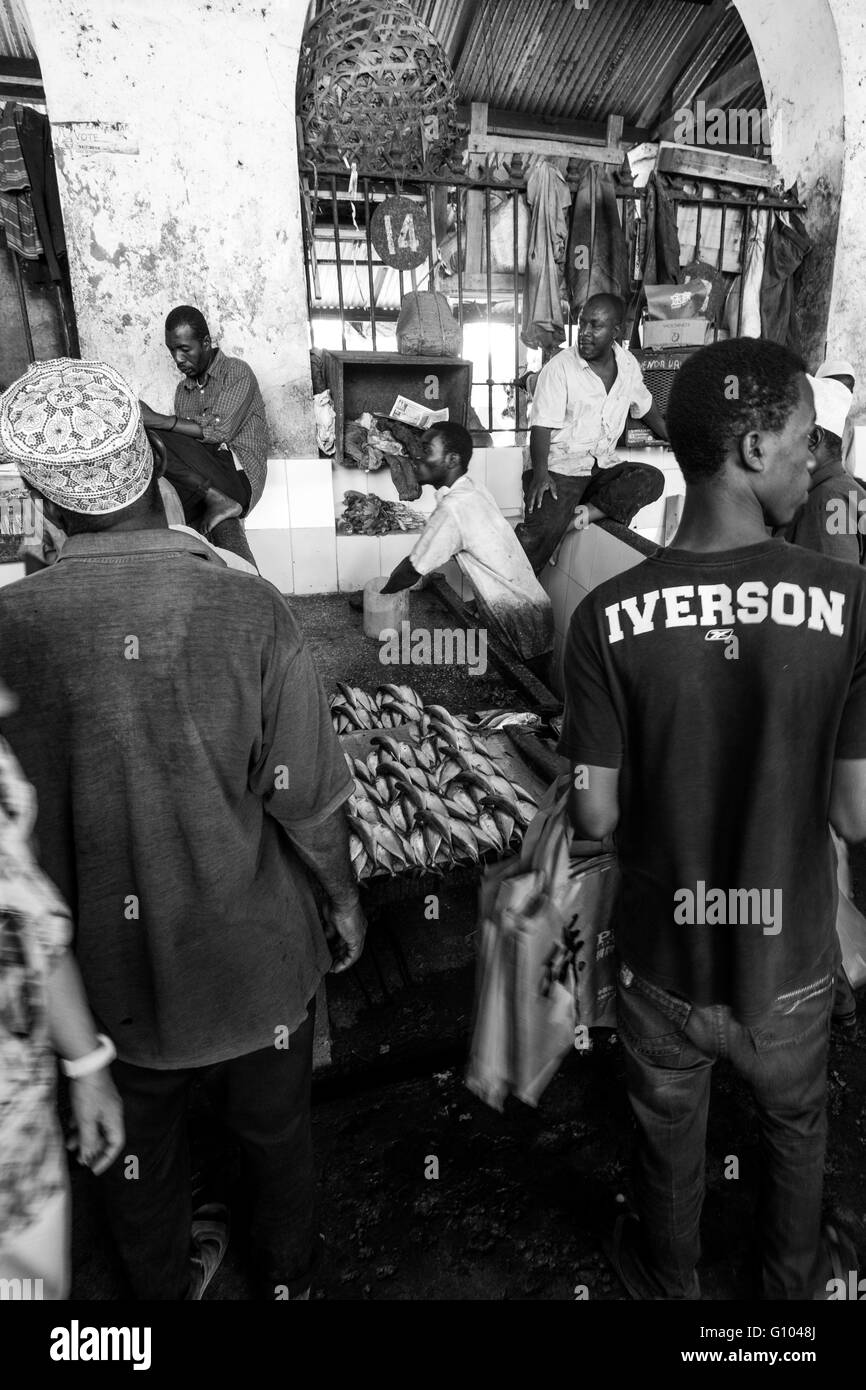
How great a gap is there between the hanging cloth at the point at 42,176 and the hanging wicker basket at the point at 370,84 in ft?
6.00

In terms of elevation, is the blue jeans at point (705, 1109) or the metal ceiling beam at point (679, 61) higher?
the metal ceiling beam at point (679, 61)

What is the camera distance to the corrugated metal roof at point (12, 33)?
24.2 ft

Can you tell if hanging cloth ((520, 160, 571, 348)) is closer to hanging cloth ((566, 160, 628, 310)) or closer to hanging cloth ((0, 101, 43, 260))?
hanging cloth ((566, 160, 628, 310))

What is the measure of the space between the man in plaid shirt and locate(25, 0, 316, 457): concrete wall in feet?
1.47

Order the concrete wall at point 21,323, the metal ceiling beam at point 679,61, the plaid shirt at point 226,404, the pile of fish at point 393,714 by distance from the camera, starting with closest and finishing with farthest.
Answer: the pile of fish at point 393,714, the plaid shirt at point 226,404, the concrete wall at point 21,323, the metal ceiling beam at point 679,61

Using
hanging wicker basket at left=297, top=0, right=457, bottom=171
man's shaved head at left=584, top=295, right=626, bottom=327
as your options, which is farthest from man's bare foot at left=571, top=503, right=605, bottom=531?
hanging wicker basket at left=297, top=0, right=457, bottom=171

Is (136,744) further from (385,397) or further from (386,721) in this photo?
(385,397)

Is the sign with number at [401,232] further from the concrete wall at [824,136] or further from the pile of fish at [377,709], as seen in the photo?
the pile of fish at [377,709]

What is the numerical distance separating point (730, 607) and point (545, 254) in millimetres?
6600

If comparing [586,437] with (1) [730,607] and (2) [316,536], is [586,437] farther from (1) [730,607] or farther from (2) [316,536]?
(1) [730,607]

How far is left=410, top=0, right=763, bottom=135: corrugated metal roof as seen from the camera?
8523 millimetres

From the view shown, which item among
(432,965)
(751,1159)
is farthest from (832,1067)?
(432,965)

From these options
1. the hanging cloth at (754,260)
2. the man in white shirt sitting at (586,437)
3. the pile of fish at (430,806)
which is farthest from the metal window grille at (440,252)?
the pile of fish at (430,806)
